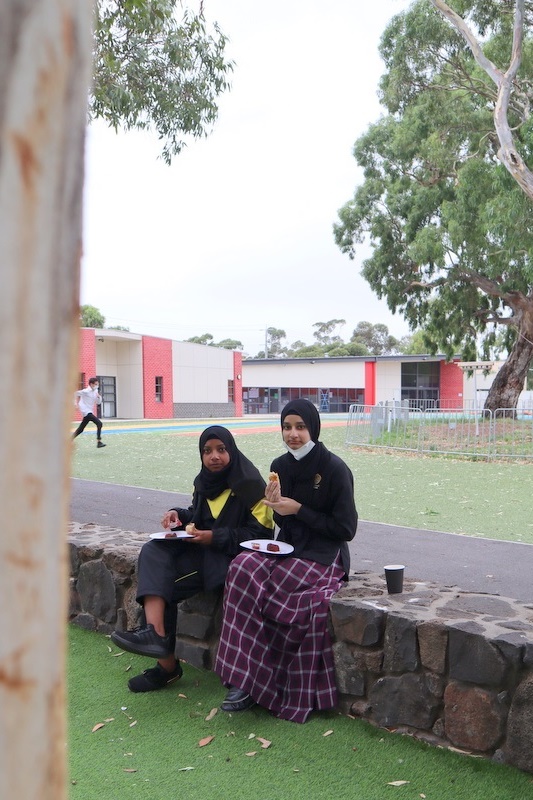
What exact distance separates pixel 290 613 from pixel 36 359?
9.81ft

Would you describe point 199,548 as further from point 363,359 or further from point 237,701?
point 363,359

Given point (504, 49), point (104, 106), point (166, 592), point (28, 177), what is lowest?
point (166, 592)

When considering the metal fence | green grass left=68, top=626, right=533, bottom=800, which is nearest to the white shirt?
the metal fence

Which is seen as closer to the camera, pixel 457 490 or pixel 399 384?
pixel 457 490

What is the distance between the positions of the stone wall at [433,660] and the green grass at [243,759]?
86mm

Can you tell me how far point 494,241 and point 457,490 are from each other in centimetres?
1090

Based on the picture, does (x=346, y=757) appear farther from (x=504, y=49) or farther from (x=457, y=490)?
(x=504, y=49)

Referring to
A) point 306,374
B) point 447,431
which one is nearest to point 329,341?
point 306,374

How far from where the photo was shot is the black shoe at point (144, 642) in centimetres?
354

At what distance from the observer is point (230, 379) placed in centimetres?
4484

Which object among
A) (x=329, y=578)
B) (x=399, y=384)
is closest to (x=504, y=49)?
(x=329, y=578)

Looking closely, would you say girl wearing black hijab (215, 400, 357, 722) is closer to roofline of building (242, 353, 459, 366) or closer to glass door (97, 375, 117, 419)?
glass door (97, 375, 117, 419)

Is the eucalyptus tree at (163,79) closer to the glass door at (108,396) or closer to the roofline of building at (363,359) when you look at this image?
the glass door at (108,396)

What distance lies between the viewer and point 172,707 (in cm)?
353
